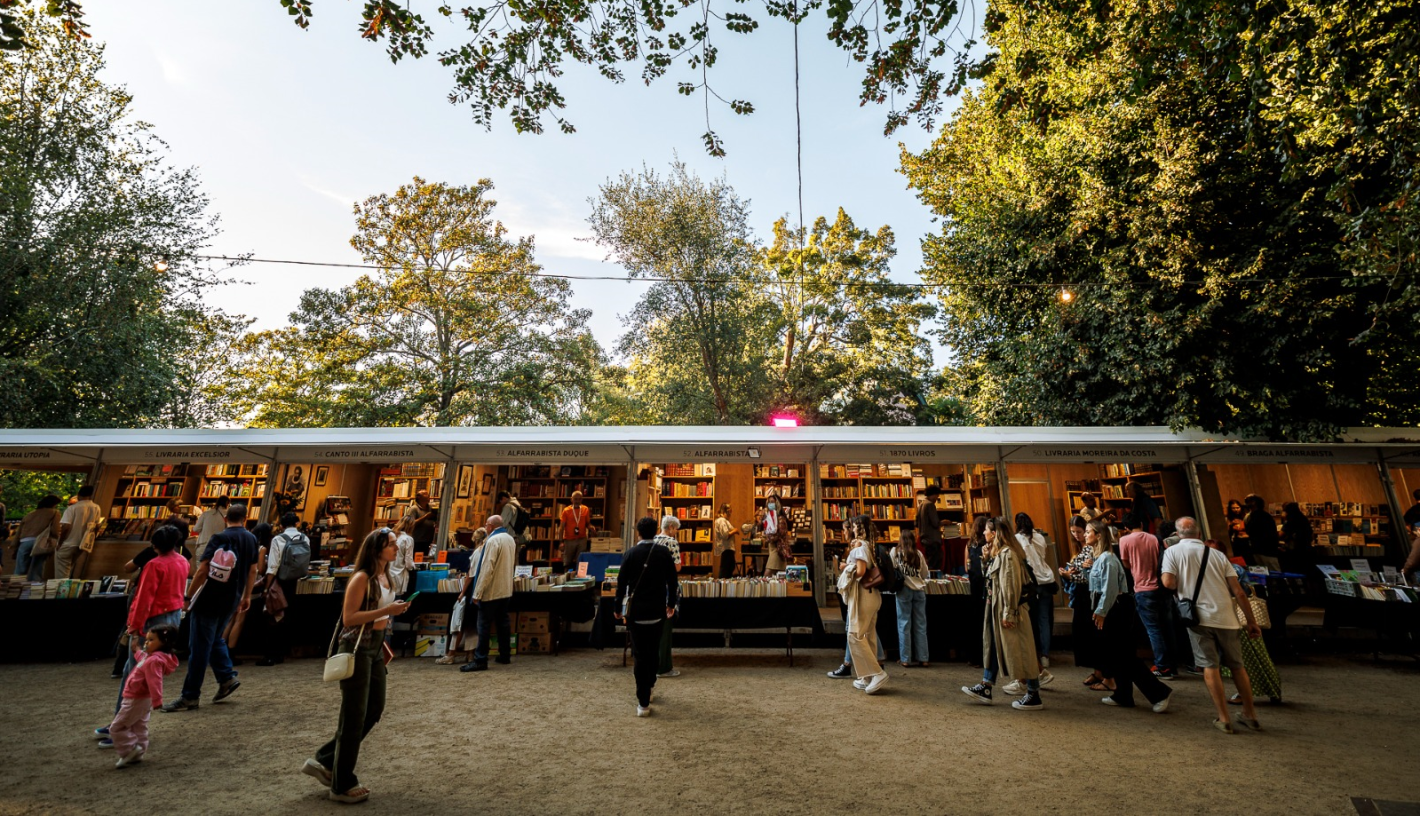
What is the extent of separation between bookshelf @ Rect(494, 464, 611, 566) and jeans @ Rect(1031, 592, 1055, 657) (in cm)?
780

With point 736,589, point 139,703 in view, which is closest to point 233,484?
point 139,703

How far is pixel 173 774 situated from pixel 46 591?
17.0 ft

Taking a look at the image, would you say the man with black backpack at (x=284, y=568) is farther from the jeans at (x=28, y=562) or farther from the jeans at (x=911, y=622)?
the jeans at (x=911, y=622)

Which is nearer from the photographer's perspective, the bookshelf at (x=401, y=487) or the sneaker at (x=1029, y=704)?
the sneaker at (x=1029, y=704)

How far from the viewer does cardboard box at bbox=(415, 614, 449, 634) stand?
23.8ft

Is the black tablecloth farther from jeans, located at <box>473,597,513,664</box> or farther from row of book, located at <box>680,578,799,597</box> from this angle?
jeans, located at <box>473,597,513,664</box>

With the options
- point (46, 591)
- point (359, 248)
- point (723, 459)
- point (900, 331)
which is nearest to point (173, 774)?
point (46, 591)

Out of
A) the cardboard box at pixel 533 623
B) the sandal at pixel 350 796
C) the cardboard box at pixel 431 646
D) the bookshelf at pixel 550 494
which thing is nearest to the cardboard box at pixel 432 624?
the cardboard box at pixel 431 646

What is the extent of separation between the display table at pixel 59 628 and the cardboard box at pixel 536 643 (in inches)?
171

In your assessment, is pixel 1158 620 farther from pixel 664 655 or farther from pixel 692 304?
pixel 692 304

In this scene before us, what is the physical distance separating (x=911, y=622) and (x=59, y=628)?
30.9 ft

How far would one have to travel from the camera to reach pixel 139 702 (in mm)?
3668

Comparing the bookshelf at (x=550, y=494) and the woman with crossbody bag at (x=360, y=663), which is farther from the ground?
the bookshelf at (x=550, y=494)

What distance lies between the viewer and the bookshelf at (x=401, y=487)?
1179 cm
